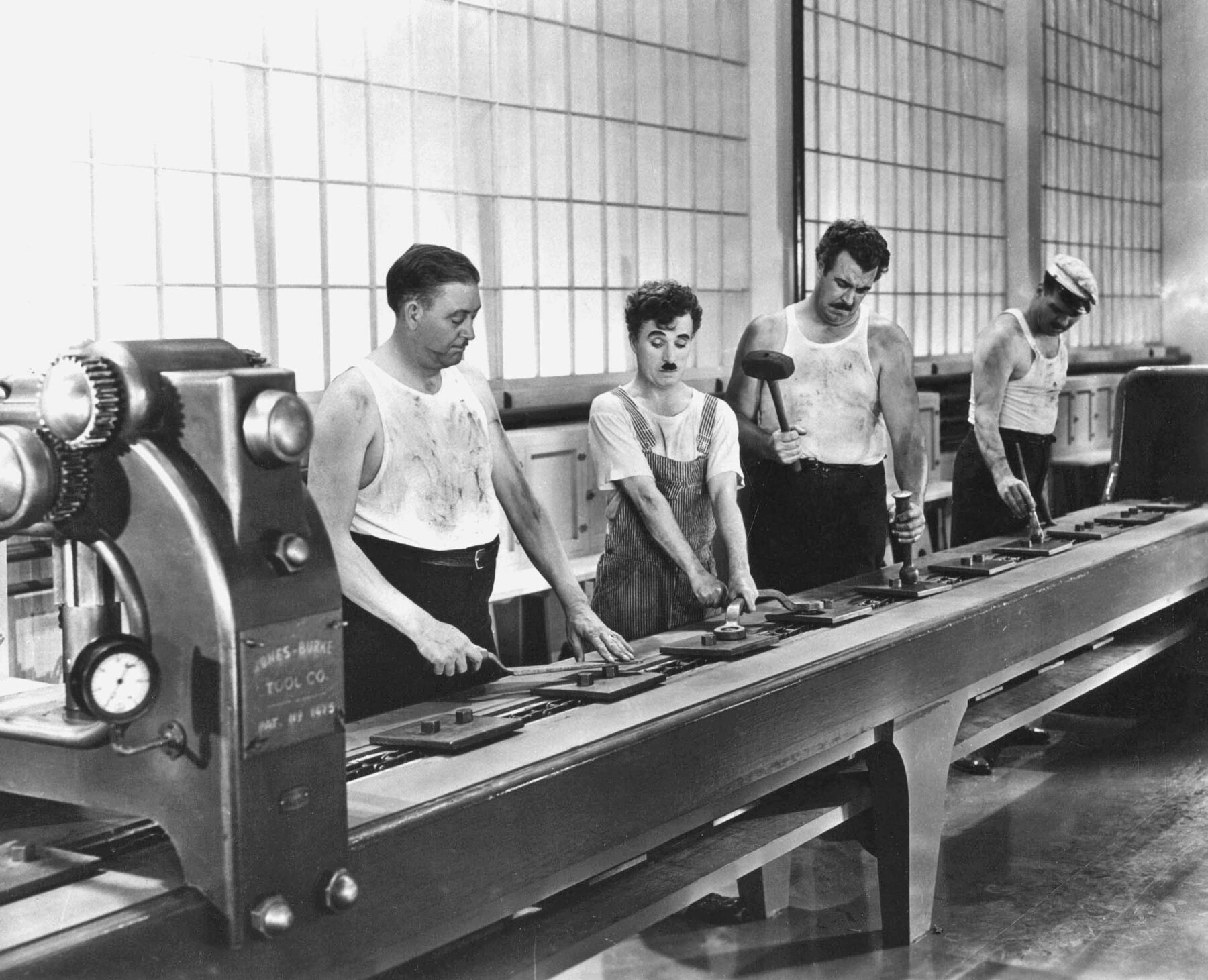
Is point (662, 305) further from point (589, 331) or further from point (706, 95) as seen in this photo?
point (706, 95)

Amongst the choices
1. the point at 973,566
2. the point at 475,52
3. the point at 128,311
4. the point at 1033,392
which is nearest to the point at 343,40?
the point at 475,52

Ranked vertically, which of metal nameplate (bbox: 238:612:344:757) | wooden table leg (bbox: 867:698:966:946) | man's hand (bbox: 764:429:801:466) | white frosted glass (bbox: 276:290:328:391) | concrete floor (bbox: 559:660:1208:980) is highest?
white frosted glass (bbox: 276:290:328:391)

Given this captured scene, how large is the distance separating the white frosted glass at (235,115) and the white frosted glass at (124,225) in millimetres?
283

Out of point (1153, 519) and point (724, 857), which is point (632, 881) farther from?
point (1153, 519)

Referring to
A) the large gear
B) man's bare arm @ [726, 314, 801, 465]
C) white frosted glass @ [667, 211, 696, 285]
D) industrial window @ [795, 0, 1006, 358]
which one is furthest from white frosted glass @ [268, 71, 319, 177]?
the large gear

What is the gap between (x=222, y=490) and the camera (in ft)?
4.66

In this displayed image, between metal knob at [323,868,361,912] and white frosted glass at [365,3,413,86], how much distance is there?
156 inches

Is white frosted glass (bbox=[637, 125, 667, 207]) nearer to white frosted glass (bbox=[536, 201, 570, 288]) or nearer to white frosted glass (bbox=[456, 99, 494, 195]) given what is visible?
white frosted glass (bbox=[536, 201, 570, 288])

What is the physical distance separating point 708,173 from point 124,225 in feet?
9.92

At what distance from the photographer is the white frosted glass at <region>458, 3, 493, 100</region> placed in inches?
212

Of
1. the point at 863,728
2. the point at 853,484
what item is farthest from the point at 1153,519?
the point at 863,728

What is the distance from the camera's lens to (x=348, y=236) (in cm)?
503

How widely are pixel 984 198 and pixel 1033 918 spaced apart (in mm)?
6449

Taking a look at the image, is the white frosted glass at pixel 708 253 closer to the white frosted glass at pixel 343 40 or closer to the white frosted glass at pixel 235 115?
the white frosted glass at pixel 343 40
